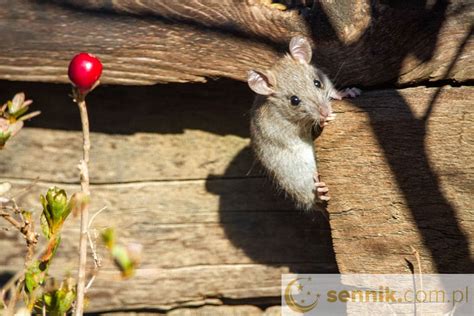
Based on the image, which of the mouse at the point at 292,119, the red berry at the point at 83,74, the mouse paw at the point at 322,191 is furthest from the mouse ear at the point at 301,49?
the red berry at the point at 83,74

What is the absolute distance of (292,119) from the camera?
3576 mm

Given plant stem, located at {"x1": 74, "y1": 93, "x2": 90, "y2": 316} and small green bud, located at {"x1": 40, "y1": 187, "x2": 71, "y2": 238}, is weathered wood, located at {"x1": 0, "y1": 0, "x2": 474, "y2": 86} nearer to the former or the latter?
small green bud, located at {"x1": 40, "y1": 187, "x2": 71, "y2": 238}

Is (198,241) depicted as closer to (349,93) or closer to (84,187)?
(349,93)

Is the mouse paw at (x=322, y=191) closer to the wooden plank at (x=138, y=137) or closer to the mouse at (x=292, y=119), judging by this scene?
the mouse at (x=292, y=119)

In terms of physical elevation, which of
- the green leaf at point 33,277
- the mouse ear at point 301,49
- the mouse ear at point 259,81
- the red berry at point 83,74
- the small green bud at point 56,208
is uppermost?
the mouse ear at point 301,49

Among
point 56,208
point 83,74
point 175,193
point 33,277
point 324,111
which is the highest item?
point 324,111

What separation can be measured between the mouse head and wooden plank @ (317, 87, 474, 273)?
0.24 meters

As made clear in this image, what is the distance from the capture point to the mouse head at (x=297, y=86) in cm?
315

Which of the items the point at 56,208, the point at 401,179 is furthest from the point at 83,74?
the point at 401,179

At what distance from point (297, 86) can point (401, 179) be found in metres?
0.90

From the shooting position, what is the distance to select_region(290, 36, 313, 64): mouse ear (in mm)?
3055

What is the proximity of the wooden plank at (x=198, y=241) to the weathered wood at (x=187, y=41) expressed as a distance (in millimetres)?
649

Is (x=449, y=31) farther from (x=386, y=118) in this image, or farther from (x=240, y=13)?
(x=240, y=13)

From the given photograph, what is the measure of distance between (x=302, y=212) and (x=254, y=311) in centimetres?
57
